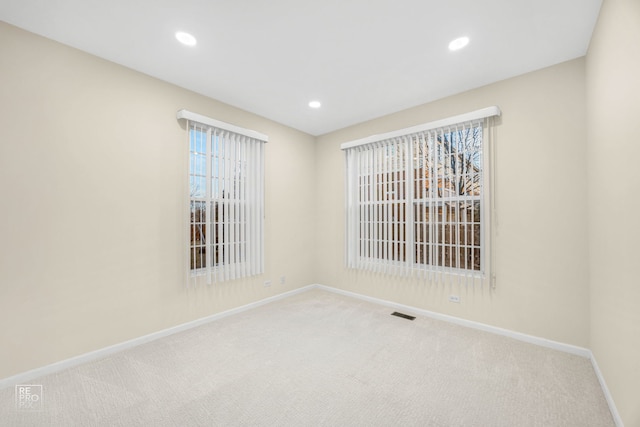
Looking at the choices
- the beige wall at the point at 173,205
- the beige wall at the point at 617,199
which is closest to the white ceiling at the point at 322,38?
the beige wall at the point at 173,205

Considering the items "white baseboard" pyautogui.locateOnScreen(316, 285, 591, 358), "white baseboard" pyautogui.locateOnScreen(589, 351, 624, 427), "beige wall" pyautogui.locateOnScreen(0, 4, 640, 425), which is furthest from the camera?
"white baseboard" pyautogui.locateOnScreen(316, 285, 591, 358)

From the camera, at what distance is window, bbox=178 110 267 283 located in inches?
121

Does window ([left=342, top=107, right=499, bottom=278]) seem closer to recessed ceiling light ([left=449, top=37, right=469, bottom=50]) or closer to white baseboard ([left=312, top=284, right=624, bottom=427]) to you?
white baseboard ([left=312, top=284, right=624, bottom=427])

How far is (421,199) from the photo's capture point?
3.34 meters

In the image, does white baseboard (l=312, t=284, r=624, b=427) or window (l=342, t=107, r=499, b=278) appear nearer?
white baseboard (l=312, t=284, r=624, b=427)

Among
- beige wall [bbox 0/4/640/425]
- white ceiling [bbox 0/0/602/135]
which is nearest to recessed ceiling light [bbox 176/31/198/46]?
white ceiling [bbox 0/0/602/135]

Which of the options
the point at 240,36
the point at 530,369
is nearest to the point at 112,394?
the point at 240,36

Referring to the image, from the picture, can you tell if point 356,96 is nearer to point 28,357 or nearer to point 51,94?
point 51,94

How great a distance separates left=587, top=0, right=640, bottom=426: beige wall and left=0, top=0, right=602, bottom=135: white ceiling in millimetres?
480

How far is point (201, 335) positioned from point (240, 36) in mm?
2950

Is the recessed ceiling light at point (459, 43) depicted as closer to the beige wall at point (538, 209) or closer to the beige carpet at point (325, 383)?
the beige wall at point (538, 209)

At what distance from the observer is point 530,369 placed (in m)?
2.14

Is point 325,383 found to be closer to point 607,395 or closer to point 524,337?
point 607,395

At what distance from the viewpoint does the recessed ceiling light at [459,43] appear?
7.16 feet
